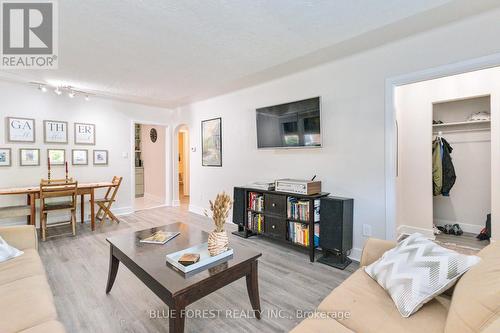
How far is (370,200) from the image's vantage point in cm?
273

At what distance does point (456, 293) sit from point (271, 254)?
2.13 metres

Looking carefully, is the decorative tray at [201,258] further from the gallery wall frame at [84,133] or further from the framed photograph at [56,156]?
the gallery wall frame at [84,133]

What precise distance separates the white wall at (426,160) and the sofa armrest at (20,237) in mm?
4346

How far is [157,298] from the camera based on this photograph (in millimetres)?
2053

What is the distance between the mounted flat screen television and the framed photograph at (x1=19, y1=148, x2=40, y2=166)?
3.78 m

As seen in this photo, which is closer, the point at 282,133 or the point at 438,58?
the point at 438,58

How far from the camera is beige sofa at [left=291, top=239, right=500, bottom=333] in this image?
34.4 inches

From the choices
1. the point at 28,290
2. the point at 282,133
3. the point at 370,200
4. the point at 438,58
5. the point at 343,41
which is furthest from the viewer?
the point at 282,133

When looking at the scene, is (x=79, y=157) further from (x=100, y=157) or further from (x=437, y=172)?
(x=437, y=172)

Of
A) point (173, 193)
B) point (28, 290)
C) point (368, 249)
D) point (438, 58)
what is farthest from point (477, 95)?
point (173, 193)

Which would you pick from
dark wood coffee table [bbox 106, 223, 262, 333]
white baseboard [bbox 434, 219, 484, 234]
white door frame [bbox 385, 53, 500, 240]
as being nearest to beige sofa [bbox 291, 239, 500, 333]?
dark wood coffee table [bbox 106, 223, 262, 333]

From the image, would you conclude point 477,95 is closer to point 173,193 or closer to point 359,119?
point 359,119

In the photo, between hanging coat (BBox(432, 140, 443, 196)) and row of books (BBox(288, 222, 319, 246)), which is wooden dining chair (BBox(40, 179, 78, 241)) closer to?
row of books (BBox(288, 222, 319, 246))

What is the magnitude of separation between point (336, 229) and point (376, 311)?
152 centimetres
